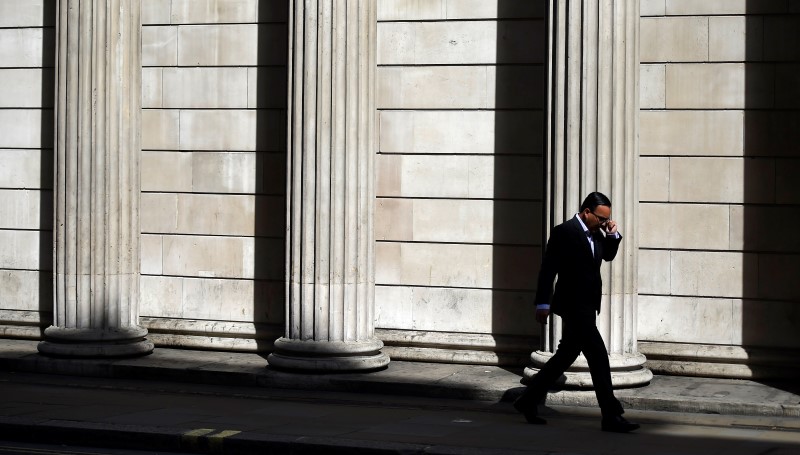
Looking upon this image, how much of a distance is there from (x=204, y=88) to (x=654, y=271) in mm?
5565

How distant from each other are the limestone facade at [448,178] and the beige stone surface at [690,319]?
0.07ft

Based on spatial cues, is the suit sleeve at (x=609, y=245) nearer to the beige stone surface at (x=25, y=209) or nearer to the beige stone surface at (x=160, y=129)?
the beige stone surface at (x=160, y=129)

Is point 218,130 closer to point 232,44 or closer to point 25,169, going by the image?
point 232,44

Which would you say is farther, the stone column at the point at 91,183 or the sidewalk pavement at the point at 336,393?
the stone column at the point at 91,183

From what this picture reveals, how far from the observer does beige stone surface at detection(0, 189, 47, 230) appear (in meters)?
14.4

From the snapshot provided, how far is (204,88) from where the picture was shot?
45.6ft

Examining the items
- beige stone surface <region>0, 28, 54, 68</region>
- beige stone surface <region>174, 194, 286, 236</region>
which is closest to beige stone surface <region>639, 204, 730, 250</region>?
beige stone surface <region>174, 194, 286, 236</region>

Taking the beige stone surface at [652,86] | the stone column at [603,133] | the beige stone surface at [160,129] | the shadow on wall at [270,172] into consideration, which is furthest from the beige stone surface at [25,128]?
the beige stone surface at [652,86]

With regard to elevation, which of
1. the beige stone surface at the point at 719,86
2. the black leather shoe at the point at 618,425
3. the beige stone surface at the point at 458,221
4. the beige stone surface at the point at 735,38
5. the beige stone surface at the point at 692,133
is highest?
the beige stone surface at the point at 735,38

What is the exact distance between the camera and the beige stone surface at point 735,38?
12102 millimetres

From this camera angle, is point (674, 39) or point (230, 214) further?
point (230, 214)

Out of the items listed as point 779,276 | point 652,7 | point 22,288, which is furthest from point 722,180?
point 22,288

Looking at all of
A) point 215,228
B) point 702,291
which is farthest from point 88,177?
point 702,291

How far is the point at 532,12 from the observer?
12750 mm
